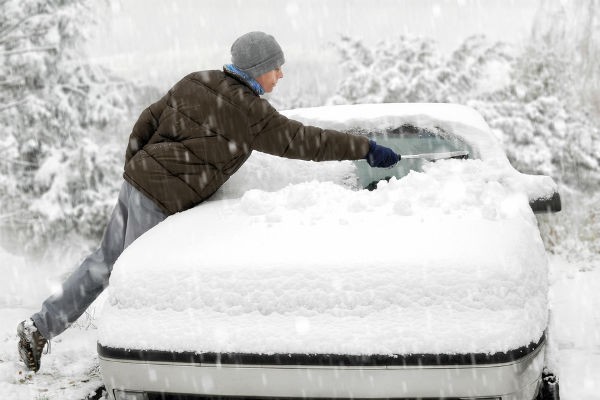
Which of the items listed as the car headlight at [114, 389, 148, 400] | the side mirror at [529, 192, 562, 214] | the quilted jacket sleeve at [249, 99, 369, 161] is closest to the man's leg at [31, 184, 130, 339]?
the quilted jacket sleeve at [249, 99, 369, 161]

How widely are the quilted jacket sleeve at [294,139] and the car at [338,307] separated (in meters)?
0.60

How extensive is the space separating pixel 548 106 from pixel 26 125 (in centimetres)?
1529

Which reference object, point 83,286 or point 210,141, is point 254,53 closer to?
point 210,141

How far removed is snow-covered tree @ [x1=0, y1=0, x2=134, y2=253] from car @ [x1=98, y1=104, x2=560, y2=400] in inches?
450

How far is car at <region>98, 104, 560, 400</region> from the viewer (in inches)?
72.6

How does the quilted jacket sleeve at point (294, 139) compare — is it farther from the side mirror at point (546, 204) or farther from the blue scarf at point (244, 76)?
the side mirror at point (546, 204)

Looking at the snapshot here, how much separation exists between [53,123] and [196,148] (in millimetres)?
12258

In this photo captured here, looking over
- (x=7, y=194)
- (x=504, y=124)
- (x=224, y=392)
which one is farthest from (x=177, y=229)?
(x=504, y=124)

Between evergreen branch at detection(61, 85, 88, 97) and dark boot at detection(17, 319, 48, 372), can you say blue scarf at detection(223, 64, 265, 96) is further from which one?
evergreen branch at detection(61, 85, 88, 97)

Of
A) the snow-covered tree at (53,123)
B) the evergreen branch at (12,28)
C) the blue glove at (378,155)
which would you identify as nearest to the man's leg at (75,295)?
the blue glove at (378,155)

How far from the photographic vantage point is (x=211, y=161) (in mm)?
2764

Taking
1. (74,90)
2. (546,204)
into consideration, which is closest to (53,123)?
(74,90)

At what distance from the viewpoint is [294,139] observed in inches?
113

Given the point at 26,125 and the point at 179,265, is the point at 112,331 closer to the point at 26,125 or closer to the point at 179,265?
the point at 179,265
